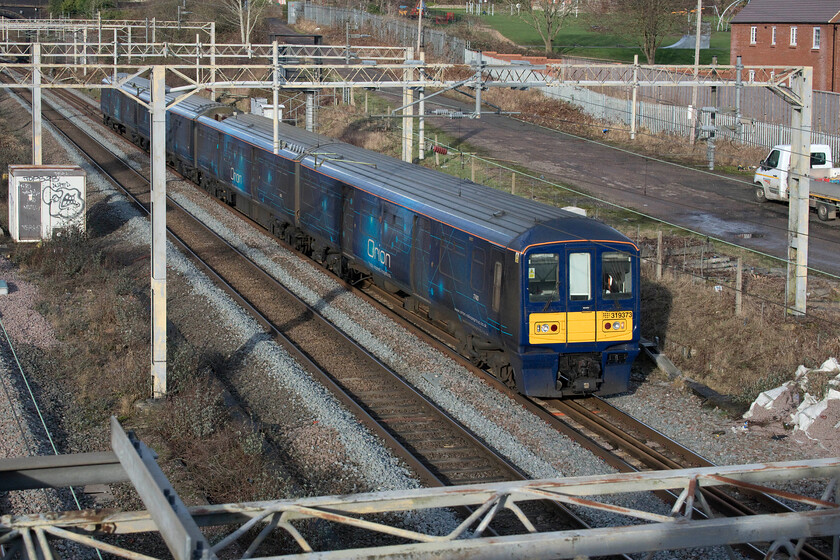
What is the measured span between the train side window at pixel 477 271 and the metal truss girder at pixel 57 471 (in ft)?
26.9

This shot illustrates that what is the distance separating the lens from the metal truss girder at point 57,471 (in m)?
5.88

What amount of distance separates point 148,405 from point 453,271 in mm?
4896

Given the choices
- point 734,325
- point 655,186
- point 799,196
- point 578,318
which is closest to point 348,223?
point 578,318

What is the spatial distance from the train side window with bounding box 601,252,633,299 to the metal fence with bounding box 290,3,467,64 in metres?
46.3

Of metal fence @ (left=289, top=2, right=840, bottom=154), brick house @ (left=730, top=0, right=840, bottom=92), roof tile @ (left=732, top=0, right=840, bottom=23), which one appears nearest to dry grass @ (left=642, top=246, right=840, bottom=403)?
metal fence @ (left=289, top=2, right=840, bottom=154)

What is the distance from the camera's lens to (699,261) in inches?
831

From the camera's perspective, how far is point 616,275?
43.1ft

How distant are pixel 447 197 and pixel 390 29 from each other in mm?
56469

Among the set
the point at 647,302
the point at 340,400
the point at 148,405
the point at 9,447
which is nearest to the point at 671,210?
the point at 647,302

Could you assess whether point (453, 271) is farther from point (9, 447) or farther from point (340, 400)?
point (9, 447)

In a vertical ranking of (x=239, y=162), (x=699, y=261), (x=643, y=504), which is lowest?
(x=643, y=504)

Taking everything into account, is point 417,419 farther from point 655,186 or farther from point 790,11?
point 790,11

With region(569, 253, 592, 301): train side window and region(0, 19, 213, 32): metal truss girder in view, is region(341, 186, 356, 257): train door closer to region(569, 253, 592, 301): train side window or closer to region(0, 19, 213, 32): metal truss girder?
region(569, 253, 592, 301): train side window

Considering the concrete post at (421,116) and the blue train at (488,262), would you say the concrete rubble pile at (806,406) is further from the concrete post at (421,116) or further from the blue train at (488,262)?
the concrete post at (421,116)
